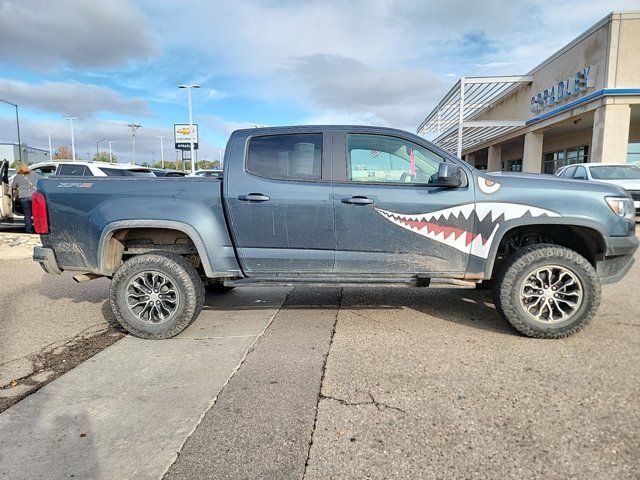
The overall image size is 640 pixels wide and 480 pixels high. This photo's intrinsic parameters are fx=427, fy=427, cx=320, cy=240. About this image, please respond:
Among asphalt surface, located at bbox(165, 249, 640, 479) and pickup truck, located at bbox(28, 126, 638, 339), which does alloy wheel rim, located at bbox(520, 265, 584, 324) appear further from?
asphalt surface, located at bbox(165, 249, 640, 479)

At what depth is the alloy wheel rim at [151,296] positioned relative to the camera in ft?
13.5

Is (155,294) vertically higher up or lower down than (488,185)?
lower down

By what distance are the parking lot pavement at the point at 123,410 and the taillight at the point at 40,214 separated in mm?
1366

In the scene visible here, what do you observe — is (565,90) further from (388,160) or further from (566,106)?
(388,160)

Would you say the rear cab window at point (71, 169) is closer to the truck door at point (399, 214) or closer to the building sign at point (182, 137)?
the truck door at point (399, 214)

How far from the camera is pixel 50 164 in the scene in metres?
13.1

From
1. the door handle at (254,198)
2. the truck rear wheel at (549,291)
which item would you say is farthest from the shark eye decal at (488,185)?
the door handle at (254,198)

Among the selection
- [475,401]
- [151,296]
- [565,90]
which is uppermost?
[565,90]

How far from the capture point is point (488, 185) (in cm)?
394

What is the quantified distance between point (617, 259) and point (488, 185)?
1.44m

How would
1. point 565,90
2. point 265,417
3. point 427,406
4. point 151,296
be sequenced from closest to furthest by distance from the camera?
1. point 265,417
2. point 427,406
3. point 151,296
4. point 565,90

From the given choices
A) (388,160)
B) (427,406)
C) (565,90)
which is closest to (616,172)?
(565,90)

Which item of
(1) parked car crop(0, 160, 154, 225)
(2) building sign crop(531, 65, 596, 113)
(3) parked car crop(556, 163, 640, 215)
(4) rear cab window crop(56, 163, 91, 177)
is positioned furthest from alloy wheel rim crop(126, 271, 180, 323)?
(2) building sign crop(531, 65, 596, 113)

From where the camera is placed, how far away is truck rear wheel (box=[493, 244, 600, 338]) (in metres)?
3.84
